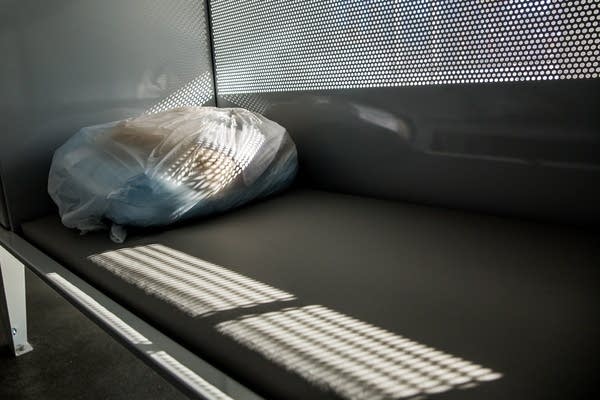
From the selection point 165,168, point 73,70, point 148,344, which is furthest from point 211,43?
point 148,344

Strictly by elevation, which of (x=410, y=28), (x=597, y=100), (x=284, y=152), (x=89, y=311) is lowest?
(x=89, y=311)

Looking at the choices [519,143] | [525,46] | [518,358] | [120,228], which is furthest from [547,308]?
[120,228]

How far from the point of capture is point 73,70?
127 centimetres

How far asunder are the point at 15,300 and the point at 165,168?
0.86 metres

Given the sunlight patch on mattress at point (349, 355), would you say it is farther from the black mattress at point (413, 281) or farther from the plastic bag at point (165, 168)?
the plastic bag at point (165, 168)

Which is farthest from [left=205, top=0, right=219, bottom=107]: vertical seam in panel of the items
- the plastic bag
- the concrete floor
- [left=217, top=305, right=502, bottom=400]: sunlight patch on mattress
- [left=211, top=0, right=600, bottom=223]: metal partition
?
[left=217, top=305, right=502, bottom=400]: sunlight patch on mattress

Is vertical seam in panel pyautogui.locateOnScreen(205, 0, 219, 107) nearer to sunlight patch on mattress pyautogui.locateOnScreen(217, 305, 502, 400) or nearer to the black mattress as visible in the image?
the black mattress

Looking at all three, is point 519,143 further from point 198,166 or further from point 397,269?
point 198,166

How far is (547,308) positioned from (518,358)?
0.44 ft

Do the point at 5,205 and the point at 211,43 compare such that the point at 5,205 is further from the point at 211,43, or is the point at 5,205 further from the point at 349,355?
the point at 349,355

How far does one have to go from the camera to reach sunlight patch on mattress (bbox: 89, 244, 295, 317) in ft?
2.28

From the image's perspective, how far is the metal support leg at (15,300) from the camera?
1.42 m

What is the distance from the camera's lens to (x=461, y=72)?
0.98m

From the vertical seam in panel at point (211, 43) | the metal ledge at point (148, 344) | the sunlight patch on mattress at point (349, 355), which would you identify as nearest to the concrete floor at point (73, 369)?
the metal ledge at point (148, 344)
